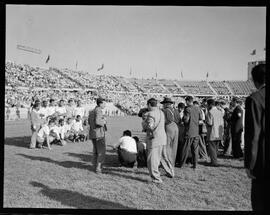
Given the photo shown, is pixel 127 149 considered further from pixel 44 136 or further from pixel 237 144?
pixel 44 136

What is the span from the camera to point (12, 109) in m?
17.7

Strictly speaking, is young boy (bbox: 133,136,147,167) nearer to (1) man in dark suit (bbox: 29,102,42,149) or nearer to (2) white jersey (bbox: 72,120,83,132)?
(1) man in dark suit (bbox: 29,102,42,149)

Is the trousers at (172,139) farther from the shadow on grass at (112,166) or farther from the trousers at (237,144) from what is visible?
the trousers at (237,144)

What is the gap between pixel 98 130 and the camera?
19.9 feet

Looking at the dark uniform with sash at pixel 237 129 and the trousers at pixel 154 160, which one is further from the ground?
the dark uniform with sash at pixel 237 129

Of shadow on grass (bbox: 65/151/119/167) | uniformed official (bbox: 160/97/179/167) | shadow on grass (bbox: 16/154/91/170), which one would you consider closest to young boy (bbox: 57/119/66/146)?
shadow on grass (bbox: 65/151/119/167)

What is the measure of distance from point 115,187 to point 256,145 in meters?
2.90

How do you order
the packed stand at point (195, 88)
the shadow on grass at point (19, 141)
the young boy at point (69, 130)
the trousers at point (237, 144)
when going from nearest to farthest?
the trousers at point (237, 144), the shadow on grass at point (19, 141), the young boy at point (69, 130), the packed stand at point (195, 88)

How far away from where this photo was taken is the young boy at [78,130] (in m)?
9.61

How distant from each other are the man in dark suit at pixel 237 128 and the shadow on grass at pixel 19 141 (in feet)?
18.2

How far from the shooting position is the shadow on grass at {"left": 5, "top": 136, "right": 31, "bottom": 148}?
912 cm

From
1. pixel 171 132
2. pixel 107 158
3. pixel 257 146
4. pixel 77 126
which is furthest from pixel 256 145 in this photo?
pixel 77 126

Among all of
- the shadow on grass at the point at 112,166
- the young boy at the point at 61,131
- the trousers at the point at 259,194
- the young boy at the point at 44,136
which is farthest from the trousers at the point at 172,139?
the young boy at the point at 61,131
